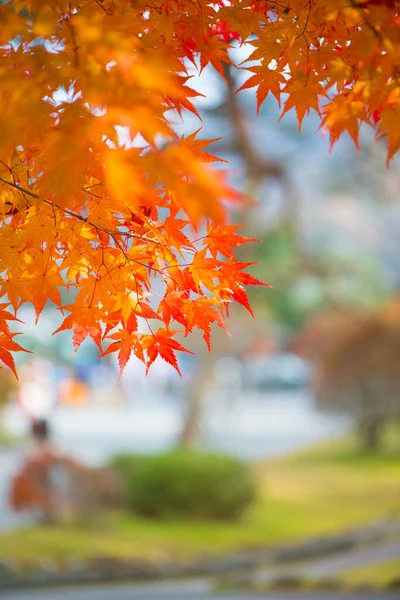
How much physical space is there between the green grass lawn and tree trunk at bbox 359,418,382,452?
0.72 ft

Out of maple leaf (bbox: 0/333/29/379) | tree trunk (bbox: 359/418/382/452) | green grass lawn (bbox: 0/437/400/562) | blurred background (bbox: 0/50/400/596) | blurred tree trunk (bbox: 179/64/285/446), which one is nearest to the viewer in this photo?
maple leaf (bbox: 0/333/29/379)

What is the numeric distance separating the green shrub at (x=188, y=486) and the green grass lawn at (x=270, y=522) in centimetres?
15

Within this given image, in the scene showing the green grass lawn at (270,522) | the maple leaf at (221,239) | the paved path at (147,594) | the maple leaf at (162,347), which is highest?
the green grass lawn at (270,522)

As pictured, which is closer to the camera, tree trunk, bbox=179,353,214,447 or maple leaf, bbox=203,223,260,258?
maple leaf, bbox=203,223,260,258

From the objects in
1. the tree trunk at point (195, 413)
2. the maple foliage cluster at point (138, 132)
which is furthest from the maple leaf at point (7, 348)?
the tree trunk at point (195, 413)

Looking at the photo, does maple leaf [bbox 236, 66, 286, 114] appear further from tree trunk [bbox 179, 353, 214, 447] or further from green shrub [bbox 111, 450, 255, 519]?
tree trunk [bbox 179, 353, 214, 447]

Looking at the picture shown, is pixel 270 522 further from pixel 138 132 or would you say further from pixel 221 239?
pixel 138 132

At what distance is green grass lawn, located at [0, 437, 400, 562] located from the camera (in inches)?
243

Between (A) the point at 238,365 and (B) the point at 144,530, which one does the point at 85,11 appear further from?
(A) the point at 238,365

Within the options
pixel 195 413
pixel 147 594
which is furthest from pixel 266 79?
pixel 195 413

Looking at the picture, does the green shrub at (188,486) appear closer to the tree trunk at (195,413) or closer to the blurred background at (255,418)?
the blurred background at (255,418)

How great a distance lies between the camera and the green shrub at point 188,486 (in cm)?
721

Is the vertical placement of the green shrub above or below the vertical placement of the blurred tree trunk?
below

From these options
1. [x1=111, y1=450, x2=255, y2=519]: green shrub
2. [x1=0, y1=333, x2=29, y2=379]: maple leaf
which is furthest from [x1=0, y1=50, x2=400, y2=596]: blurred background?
[x1=0, y1=333, x2=29, y2=379]: maple leaf
